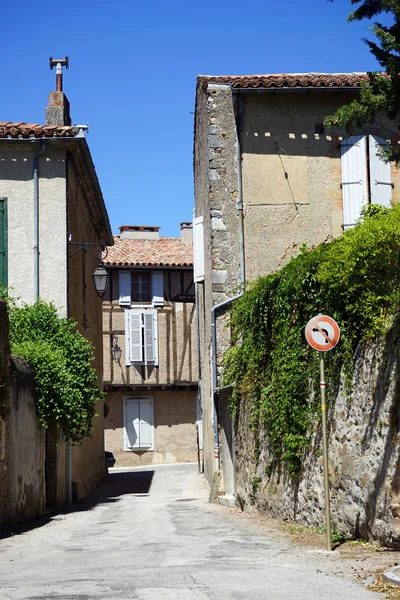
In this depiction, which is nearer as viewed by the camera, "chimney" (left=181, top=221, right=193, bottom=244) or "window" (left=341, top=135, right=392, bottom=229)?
"window" (left=341, top=135, right=392, bottom=229)

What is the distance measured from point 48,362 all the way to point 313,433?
18.5 ft

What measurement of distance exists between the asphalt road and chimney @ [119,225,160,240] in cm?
2749

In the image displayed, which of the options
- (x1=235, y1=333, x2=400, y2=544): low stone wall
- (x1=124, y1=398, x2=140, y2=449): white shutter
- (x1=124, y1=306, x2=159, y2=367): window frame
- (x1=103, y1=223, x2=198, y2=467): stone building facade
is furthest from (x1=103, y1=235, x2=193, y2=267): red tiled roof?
(x1=235, y1=333, x2=400, y2=544): low stone wall

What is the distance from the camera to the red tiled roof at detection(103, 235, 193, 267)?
36.4m

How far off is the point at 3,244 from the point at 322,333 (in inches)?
398

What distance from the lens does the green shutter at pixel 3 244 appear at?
17656mm

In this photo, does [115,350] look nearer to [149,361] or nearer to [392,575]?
[149,361]

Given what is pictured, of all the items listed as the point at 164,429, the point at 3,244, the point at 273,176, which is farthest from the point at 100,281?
the point at 164,429

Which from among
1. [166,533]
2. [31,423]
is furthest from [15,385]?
[166,533]

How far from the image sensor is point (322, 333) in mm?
9273

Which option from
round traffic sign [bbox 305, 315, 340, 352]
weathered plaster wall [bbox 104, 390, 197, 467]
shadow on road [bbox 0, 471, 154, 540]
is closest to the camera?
round traffic sign [bbox 305, 315, 340, 352]

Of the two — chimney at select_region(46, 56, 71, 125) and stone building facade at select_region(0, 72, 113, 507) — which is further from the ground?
chimney at select_region(46, 56, 71, 125)

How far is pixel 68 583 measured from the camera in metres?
7.16

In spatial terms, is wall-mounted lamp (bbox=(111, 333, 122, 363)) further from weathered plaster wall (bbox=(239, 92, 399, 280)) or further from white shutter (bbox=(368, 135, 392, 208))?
white shutter (bbox=(368, 135, 392, 208))
